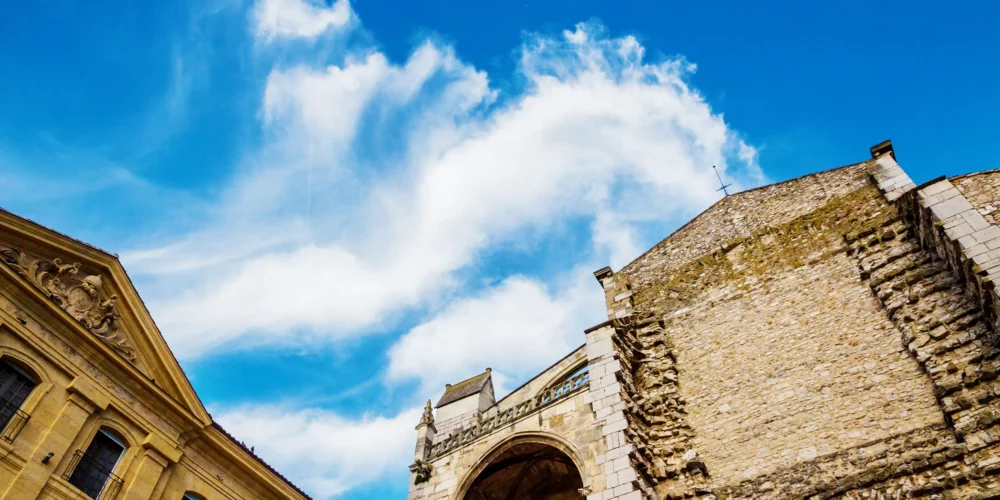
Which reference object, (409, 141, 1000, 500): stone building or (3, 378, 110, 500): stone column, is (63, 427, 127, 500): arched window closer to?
(3, 378, 110, 500): stone column

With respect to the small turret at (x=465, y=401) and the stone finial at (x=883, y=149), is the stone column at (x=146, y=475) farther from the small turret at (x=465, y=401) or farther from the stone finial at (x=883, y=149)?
the stone finial at (x=883, y=149)

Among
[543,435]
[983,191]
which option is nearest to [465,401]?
[543,435]

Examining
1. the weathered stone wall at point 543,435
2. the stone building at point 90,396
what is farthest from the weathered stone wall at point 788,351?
the stone building at point 90,396

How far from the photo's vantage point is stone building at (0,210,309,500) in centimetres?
1090

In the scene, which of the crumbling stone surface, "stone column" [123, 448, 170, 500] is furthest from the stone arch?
"stone column" [123, 448, 170, 500]

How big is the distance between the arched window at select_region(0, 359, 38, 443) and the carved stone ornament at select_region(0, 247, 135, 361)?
50.3 inches

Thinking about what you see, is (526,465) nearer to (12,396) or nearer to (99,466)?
(99,466)

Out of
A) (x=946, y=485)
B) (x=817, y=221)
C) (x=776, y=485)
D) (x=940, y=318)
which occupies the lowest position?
(x=946, y=485)

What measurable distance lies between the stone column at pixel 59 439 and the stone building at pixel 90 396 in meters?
0.02

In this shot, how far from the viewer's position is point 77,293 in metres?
12.5

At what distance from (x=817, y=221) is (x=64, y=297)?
15489 mm

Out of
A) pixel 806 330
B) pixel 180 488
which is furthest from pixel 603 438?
pixel 180 488

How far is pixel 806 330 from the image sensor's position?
1362 centimetres

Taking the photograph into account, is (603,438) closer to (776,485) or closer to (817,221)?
(776,485)
